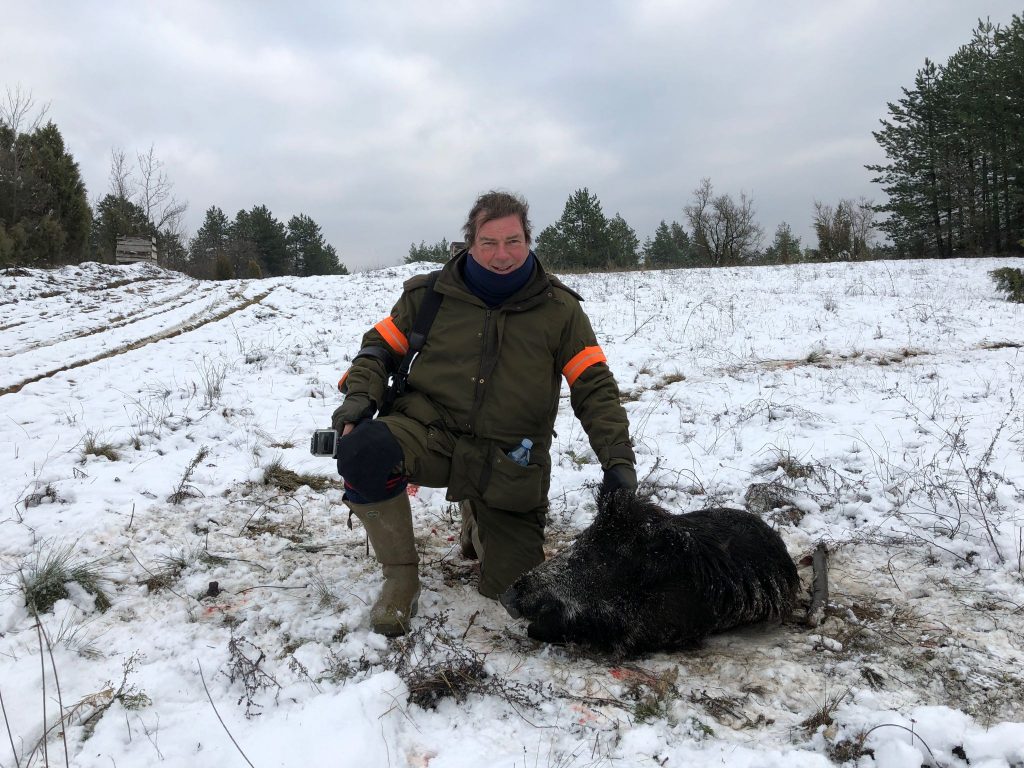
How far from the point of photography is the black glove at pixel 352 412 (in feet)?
8.43

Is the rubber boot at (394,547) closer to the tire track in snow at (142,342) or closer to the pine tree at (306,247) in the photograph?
the tire track in snow at (142,342)

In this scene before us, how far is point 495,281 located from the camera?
9.31ft

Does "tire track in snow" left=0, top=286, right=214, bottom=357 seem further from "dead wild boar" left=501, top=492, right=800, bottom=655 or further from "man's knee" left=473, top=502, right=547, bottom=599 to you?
"dead wild boar" left=501, top=492, right=800, bottom=655

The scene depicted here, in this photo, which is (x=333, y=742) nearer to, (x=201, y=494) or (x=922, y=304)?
(x=201, y=494)

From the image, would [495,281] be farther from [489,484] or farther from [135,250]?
[135,250]

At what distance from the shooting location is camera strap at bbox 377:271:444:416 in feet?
9.48

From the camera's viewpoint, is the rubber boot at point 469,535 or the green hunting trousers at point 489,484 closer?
the green hunting trousers at point 489,484

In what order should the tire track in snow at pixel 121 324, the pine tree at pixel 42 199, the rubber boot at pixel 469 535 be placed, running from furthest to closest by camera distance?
1. the pine tree at pixel 42 199
2. the tire track in snow at pixel 121 324
3. the rubber boot at pixel 469 535

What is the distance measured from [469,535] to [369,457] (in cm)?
101

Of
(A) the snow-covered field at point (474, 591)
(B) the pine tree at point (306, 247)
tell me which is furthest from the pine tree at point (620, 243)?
(A) the snow-covered field at point (474, 591)

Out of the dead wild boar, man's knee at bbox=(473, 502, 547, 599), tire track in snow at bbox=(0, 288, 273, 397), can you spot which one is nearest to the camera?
man's knee at bbox=(473, 502, 547, 599)

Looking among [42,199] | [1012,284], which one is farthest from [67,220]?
[1012,284]

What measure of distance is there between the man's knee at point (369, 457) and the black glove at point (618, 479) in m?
0.89

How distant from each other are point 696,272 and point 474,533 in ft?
51.5
